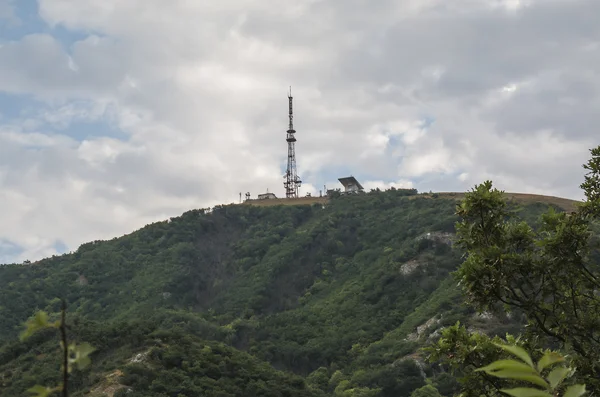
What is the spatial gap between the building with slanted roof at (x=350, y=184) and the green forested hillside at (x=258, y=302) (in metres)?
3.71

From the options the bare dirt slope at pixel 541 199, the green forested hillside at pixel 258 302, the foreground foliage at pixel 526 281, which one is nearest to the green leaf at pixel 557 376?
the foreground foliage at pixel 526 281

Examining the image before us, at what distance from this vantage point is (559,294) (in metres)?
11.6

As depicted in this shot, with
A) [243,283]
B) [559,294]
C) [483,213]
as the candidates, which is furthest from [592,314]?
[243,283]

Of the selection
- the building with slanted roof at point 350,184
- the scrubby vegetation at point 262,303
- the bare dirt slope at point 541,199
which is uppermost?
the building with slanted roof at point 350,184

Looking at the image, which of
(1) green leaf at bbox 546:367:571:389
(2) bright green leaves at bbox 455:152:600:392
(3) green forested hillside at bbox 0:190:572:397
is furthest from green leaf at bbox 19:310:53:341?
(3) green forested hillside at bbox 0:190:572:397

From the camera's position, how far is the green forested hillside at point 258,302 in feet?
125

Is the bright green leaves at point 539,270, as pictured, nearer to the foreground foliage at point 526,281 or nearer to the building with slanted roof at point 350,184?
the foreground foliage at point 526,281

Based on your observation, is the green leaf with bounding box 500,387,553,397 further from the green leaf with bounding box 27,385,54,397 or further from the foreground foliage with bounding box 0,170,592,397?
the foreground foliage with bounding box 0,170,592,397

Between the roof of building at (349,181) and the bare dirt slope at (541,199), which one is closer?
the bare dirt slope at (541,199)

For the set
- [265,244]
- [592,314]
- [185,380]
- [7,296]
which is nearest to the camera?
[592,314]

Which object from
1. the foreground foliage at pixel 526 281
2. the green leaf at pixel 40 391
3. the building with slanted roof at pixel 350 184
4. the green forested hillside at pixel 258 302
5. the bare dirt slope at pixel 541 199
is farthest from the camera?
the building with slanted roof at pixel 350 184

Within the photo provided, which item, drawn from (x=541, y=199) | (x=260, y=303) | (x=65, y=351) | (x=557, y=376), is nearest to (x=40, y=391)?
(x=65, y=351)

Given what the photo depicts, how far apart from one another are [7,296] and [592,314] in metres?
70.8

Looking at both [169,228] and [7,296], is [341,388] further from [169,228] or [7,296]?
[169,228]
